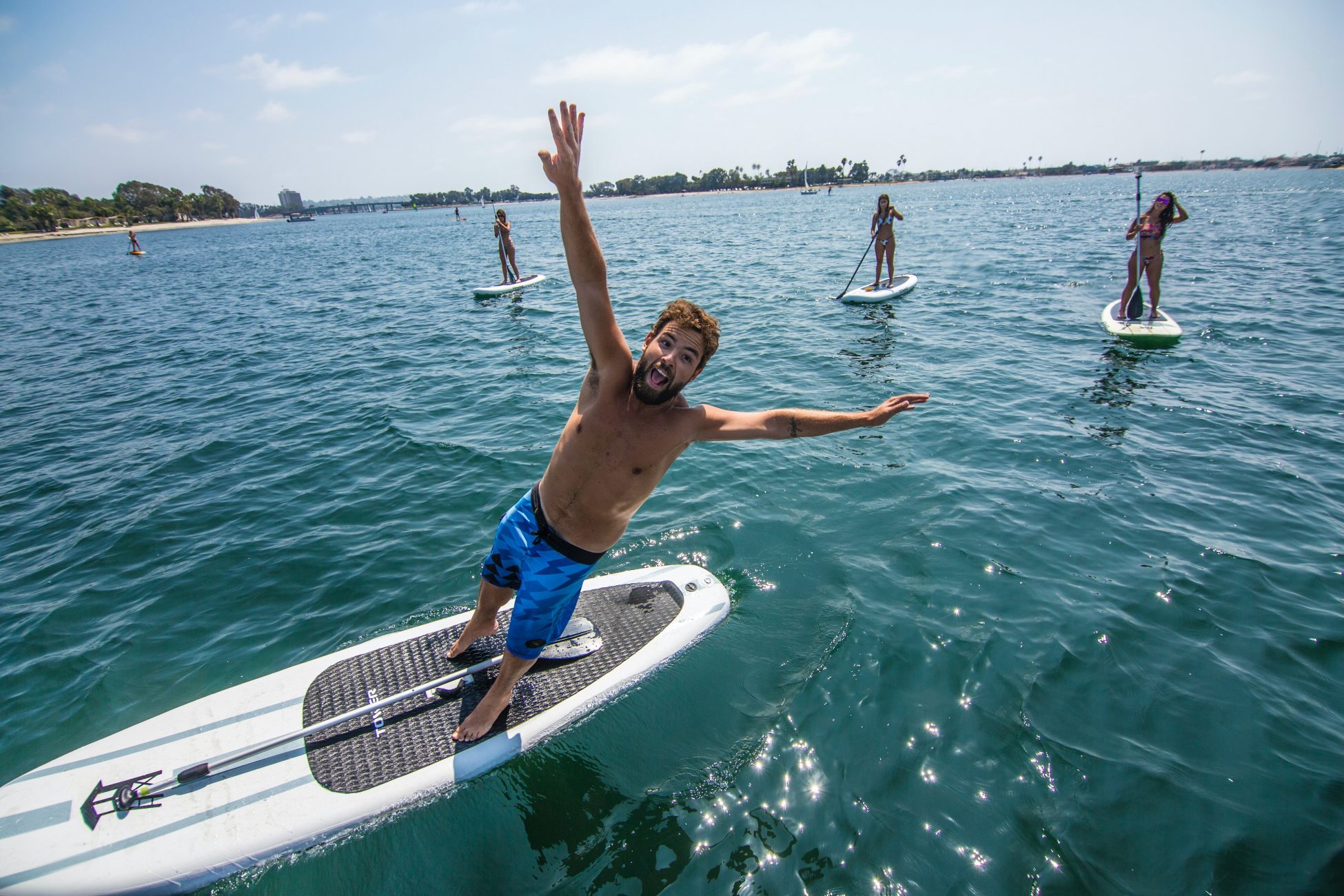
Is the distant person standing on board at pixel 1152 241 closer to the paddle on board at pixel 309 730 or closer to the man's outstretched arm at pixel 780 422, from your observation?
the man's outstretched arm at pixel 780 422

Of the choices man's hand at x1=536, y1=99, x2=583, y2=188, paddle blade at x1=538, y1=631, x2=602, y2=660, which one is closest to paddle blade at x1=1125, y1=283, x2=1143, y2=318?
paddle blade at x1=538, y1=631, x2=602, y2=660

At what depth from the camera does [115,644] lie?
5191 mm

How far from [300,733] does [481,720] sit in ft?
3.60

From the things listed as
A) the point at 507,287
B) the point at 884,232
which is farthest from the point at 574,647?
the point at 507,287

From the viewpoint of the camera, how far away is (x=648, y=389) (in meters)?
3.07

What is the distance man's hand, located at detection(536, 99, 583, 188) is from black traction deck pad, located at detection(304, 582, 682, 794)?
3462 mm

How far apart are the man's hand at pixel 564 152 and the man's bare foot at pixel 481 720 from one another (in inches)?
130

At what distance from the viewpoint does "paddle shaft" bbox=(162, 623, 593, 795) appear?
142 inches

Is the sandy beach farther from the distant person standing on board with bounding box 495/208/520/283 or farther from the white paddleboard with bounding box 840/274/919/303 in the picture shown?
the white paddleboard with bounding box 840/274/919/303

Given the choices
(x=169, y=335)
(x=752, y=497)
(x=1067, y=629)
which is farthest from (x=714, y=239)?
(x=1067, y=629)

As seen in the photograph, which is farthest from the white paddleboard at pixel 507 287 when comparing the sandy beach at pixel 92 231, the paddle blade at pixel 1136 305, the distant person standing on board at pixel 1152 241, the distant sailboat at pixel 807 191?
the distant sailboat at pixel 807 191

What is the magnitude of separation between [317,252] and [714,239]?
103 ft

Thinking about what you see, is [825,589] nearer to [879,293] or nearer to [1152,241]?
[1152,241]

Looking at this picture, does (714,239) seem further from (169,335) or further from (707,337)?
(707,337)
